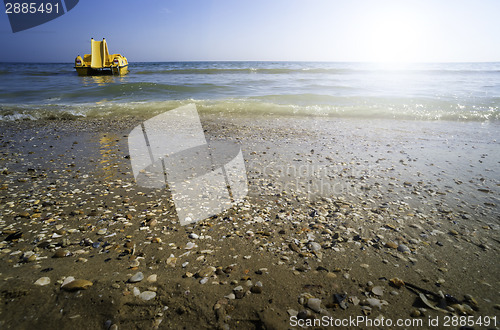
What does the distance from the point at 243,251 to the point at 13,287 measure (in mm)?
2288

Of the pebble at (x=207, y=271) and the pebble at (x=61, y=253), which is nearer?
the pebble at (x=207, y=271)

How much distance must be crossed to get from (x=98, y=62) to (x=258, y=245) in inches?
1332

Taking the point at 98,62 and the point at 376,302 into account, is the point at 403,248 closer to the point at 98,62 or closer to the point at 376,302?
the point at 376,302

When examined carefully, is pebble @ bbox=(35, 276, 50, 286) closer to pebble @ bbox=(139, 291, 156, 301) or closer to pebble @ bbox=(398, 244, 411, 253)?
pebble @ bbox=(139, 291, 156, 301)

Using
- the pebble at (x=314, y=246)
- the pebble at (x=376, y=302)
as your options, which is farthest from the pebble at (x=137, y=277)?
the pebble at (x=376, y=302)

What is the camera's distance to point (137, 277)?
2.46m

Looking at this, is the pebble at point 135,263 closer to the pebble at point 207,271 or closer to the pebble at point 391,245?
the pebble at point 207,271

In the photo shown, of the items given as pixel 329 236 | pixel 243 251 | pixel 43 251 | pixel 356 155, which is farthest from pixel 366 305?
pixel 356 155

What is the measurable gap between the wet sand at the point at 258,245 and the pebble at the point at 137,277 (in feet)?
0.13

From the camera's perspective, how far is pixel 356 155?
6.29m

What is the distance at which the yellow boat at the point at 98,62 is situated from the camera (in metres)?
27.7

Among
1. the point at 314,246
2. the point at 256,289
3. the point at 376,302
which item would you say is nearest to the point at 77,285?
the point at 256,289

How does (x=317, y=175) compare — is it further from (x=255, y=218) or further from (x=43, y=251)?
(x=43, y=251)

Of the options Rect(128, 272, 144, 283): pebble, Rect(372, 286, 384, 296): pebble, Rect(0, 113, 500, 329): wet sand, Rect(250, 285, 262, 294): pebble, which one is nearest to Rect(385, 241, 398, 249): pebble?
Rect(0, 113, 500, 329): wet sand
